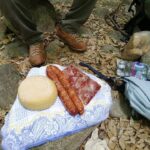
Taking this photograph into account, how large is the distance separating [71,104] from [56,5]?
194 cm

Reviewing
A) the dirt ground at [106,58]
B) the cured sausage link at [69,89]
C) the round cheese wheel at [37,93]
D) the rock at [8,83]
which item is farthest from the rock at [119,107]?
the rock at [8,83]

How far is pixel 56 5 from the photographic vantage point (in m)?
3.50

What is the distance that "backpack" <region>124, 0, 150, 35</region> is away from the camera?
9.41 feet

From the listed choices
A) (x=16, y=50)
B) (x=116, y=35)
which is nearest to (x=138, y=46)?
(x=116, y=35)

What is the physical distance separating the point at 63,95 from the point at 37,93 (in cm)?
17

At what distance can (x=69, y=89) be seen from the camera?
1917mm

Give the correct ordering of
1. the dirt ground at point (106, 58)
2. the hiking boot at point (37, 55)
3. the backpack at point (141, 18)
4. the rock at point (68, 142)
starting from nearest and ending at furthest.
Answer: the rock at point (68, 142) < the dirt ground at point (106, 58) < the hiking boot at point (37, 55) < the backpack at point (141, 18)

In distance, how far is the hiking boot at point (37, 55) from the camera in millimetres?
2604

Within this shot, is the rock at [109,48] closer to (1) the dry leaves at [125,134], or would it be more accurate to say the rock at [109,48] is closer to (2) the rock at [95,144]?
(1) the dry leaves at [125,134]

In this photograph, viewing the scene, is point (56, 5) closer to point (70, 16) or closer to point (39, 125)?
point (70, 16)

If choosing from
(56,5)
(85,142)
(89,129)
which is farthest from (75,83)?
(56,5)

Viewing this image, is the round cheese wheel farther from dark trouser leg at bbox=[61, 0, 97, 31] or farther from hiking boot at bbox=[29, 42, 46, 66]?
dark trouser leg at bbox=[61, 0, 97, 31]

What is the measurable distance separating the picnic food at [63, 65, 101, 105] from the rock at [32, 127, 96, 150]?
22cm

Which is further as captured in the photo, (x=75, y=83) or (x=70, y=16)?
(x=70, y=16)
